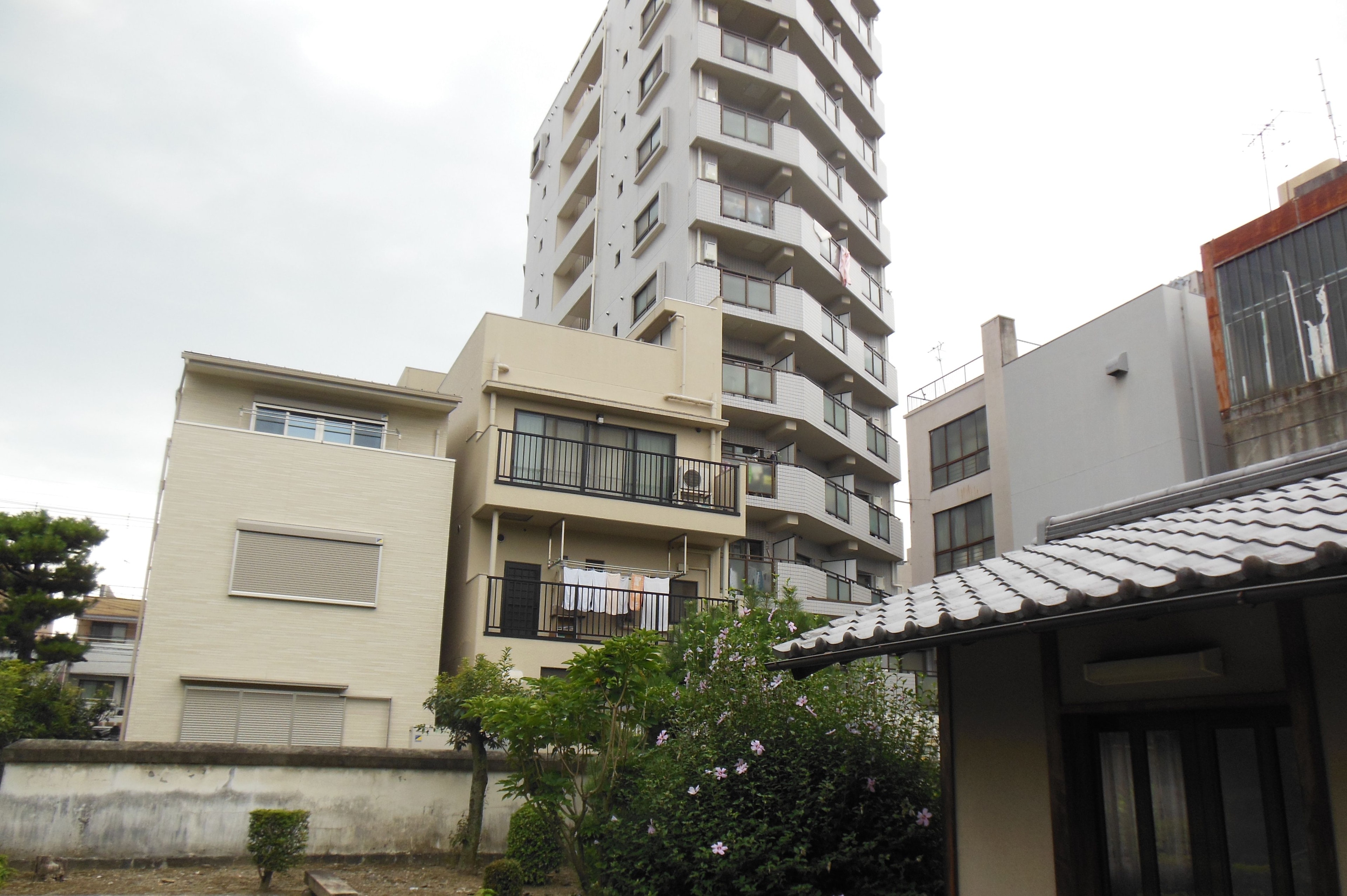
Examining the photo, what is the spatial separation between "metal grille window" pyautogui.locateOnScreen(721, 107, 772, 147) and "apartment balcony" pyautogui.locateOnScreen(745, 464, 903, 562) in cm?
1003

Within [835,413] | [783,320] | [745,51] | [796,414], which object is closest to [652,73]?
[745,51]

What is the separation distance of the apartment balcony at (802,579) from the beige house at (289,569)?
350 inches

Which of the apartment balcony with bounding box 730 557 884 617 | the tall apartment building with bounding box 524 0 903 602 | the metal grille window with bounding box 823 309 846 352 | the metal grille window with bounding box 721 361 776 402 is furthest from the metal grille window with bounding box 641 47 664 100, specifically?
the apartment balcony with bounding box 730 557 884 617

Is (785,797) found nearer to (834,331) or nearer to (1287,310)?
(1287,310)

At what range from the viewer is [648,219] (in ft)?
101

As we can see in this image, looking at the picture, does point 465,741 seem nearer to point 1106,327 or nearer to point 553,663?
point 553,663

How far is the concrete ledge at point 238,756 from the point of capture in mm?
12398

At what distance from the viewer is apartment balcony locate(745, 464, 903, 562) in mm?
26188

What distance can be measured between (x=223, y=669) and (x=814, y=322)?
59.8ft

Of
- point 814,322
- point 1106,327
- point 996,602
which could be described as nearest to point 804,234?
point 814,322

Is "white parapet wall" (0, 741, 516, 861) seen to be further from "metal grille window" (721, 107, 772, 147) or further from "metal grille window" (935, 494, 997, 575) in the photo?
"metal grille window" (721, 107, 772, 147)

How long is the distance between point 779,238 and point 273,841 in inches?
849

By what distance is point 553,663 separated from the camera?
19391mm

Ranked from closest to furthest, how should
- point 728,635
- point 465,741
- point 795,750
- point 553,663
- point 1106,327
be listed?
point 795,750 → point 728,635 → point 465,741 → point 553,663 → point 1106,327
